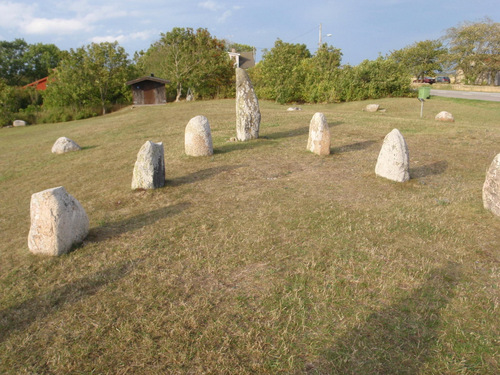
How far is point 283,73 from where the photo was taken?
3142 centimetres

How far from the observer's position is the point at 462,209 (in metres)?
6.18

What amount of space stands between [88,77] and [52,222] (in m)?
34.6

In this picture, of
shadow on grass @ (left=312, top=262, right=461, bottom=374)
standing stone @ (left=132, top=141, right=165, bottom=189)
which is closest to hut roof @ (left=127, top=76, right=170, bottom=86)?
standing stone @ (left=132, top=141, right=165, bottom=189)

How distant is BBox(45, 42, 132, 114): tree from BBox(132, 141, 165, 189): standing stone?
3143 centimetres

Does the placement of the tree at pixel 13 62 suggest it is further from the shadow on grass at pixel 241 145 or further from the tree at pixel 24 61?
the shadow on grass at pixel 241 145

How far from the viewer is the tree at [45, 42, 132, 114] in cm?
3403

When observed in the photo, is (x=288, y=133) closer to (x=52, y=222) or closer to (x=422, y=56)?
(x=52, y=222)

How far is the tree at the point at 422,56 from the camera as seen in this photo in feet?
159

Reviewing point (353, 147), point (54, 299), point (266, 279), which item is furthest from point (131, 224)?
point (353, 147)

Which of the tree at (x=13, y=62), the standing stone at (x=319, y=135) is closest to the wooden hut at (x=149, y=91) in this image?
the tree at (x=13, y=62)

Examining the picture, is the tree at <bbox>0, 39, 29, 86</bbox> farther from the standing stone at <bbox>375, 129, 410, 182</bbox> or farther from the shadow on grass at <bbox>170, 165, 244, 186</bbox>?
the standing stone at <bbox>375, 129, 410, 182</bbox>

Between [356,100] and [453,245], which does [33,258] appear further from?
[356,100]

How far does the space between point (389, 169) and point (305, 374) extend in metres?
5.98

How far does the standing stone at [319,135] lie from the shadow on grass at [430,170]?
2.55 meters
